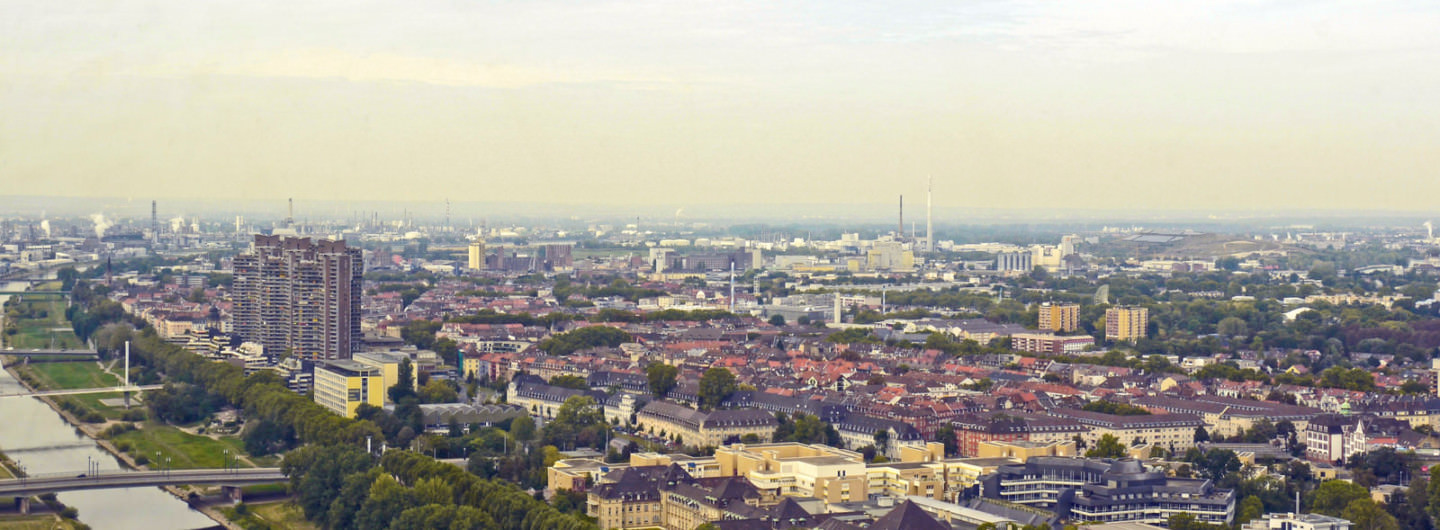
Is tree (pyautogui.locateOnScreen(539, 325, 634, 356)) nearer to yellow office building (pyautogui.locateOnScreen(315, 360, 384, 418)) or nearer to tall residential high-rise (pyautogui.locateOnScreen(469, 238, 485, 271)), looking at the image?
yellow office building (pyautogui.locateOnScreen(315, 360, 384, 418))

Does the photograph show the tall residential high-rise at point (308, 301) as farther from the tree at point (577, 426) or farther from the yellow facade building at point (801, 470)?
the yellow facade building at point (801, 470)

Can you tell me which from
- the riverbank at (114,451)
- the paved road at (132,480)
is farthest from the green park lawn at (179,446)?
the paved road at (132,480)

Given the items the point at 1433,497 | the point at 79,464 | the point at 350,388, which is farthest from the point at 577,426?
the point at 1433,497

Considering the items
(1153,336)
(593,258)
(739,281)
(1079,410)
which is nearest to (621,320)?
(1153,336)

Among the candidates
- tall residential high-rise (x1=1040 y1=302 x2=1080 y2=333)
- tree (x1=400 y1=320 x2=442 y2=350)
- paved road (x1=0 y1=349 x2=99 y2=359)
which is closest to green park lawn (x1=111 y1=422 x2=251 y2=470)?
paved road (x1=0 y1=349 x2=99 y2=359)

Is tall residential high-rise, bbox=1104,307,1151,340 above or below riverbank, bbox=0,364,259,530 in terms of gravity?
above

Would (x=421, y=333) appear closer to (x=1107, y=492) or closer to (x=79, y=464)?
(x=79, y=464)
